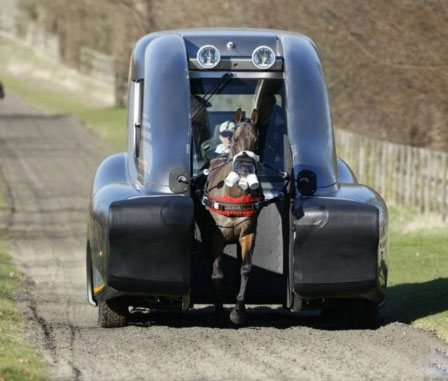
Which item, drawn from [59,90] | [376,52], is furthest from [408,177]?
[59,90]

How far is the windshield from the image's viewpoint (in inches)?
499

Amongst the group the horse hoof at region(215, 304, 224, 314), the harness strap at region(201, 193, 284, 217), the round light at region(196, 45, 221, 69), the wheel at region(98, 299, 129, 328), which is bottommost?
the wheel at region(98, 299, 129, 328)

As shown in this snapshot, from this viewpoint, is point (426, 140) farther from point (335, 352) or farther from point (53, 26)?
point (53, 26)

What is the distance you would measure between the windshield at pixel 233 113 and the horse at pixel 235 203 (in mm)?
828

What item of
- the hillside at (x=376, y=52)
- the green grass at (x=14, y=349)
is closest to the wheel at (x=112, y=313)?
the green grass at (x=14, y=349)

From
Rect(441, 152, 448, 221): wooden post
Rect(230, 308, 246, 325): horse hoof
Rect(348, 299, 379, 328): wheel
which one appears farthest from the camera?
Rect(441, 152, 448, 221): wooden post

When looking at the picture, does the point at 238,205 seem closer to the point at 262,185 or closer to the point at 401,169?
the point at 262,185

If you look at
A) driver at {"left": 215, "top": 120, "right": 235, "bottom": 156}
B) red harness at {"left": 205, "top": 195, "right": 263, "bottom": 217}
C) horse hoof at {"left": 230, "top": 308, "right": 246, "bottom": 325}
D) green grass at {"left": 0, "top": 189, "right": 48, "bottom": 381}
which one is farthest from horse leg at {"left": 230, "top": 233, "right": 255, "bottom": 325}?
green grass at {"left": 0, "top": 189, "right": 48, "bottom": 381}

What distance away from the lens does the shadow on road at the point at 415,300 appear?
13.3m

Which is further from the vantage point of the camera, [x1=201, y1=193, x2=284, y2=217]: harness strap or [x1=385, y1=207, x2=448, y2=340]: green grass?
[x1=385, y1=207, x2=448, y2=340]: green grass

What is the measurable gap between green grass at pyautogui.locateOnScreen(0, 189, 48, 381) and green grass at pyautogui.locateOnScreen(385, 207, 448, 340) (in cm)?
414

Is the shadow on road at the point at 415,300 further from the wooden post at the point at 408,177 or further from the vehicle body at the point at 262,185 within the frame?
the wooden post at the point at 408,177

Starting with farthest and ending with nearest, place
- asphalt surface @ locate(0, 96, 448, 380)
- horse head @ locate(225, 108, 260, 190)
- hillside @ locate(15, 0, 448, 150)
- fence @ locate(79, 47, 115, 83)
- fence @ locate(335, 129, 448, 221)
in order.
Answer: fence @ locate(79, 47, 115, 83), fence @ locate(335, 129, 448, 221), hillside @ locate(15, 0, 448, 150), horse head @ locate(225, 108, 260, 190), asphalt surface @ locate(0, 96, 448, 380)

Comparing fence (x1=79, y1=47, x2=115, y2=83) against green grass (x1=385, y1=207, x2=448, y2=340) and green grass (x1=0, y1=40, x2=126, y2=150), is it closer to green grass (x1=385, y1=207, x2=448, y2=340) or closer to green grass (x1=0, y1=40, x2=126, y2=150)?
green grass (x1=0, y1=40, x2=126, y2=150)
